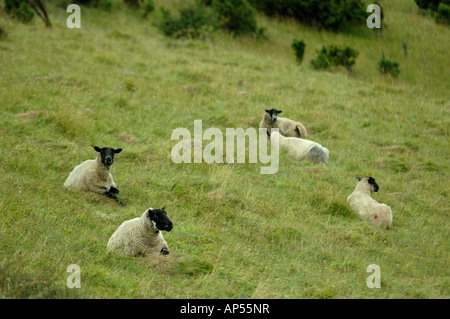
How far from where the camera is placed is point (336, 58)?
2233cm

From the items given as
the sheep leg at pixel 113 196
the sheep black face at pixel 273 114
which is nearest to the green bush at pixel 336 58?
the sheep black face at pixel 273 114

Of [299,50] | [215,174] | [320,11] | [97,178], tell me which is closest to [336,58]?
[299,50]

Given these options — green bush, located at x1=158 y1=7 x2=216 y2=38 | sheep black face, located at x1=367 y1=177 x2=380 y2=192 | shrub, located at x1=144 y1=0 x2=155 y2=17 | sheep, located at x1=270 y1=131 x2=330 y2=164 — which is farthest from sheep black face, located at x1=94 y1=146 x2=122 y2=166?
shrub, located at x1=144 y1=0 x2=155 y2=17

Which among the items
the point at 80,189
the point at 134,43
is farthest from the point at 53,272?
the point at 134,43

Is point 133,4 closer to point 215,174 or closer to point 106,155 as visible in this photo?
point 215,174

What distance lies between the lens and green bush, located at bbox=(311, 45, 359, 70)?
22312 millimetres

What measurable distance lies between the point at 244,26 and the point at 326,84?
9.65m

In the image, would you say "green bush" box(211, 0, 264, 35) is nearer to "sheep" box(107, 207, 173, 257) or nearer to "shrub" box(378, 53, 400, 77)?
"shrub" box(378, 53, 400, 77)

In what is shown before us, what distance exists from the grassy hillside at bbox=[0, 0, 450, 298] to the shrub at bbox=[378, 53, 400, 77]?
0.34 m

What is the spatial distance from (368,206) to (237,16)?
66.2ft

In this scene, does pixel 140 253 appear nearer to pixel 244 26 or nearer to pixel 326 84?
pixel 326 84

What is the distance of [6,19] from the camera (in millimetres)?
22844

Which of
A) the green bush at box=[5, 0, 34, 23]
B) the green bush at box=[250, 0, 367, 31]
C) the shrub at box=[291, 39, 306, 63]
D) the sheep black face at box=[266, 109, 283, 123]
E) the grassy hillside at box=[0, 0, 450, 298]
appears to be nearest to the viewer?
the grassy hillside at box=[0, 0, 450, 298]

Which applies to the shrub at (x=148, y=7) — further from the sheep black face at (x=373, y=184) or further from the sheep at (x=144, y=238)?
the sheep at (x=144, y=238)
